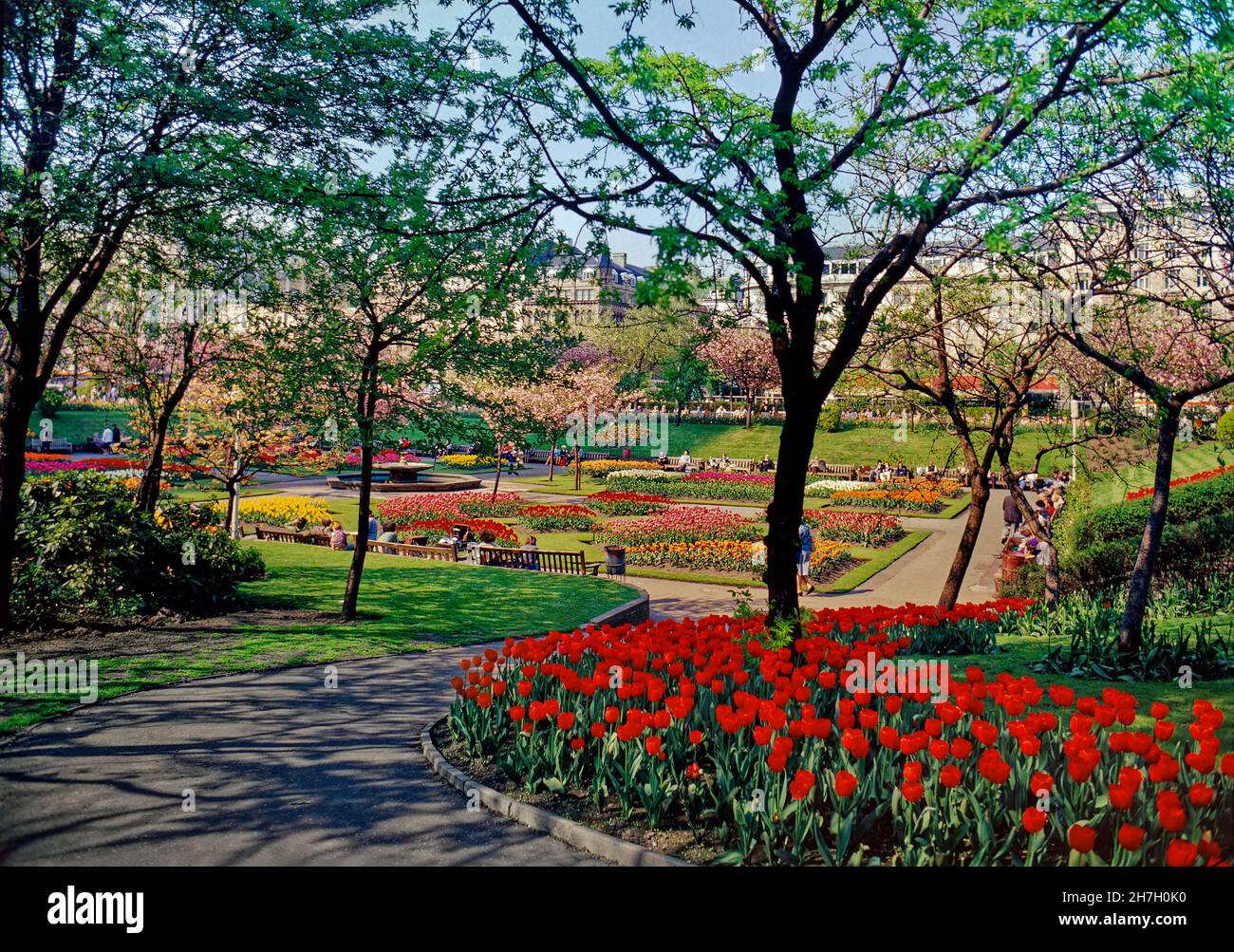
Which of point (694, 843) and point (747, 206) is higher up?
point (747, 206)

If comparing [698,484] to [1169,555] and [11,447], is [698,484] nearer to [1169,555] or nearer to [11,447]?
[1169,555]

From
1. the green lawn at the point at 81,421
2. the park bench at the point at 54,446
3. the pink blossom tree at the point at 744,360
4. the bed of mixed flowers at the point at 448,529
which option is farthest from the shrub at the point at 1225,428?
the park bench at the point at 54,446

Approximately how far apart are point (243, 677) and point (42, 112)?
690 cm

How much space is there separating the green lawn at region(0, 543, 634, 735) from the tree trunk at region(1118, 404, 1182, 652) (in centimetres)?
810

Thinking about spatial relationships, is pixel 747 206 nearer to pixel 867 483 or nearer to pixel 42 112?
pixel 42 112

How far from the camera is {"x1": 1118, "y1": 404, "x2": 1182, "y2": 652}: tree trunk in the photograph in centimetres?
779

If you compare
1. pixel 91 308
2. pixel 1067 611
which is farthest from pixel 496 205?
pixel 91 308

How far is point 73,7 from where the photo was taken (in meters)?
9.65

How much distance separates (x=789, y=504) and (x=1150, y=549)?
3481 millimetres

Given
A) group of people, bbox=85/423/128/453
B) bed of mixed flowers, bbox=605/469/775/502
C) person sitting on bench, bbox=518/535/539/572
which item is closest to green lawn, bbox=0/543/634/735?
person sitting on bench, bbox=518/535/539/572

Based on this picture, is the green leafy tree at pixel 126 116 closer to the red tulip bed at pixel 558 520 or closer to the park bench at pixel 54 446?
the red tulip bed at pixel 558 520

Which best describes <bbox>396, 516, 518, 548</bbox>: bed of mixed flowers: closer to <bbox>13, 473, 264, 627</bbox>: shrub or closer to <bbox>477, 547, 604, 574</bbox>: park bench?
<bbox>477, 547, 604, 574</bbox>: park bench

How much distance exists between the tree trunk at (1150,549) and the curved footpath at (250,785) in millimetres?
5501

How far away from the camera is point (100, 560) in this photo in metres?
12.4
